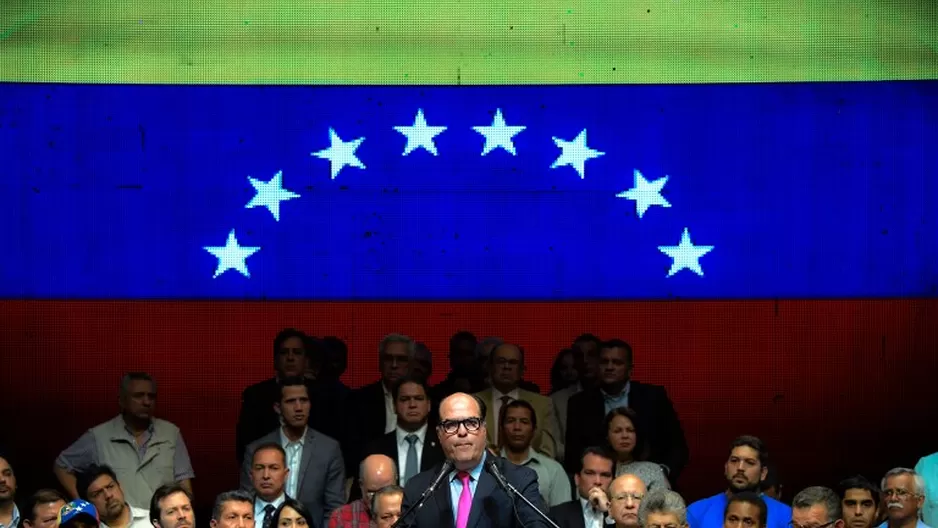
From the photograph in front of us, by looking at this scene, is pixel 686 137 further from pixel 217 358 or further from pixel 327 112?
pixel 217 358

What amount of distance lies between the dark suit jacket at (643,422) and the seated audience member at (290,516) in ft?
5.18

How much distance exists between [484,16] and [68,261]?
2.25 metres

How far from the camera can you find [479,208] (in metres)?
8.53

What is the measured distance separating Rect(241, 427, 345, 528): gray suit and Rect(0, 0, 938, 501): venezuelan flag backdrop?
1.02m

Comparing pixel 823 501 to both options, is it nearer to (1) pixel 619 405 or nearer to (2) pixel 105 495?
(1) pixel 619 405

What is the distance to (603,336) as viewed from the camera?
31.0 feet

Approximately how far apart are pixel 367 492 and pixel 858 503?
6.10 feet

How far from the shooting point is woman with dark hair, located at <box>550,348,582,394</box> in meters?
8.52

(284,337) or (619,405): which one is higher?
(284,337)

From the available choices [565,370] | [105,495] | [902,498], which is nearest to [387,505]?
[105,495]

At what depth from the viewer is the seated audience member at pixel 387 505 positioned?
664 cm

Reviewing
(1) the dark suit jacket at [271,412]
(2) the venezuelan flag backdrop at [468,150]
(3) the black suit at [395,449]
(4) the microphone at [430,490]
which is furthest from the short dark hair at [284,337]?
(4) the microphone at [430,490]

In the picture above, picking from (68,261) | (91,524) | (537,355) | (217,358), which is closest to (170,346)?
(217,358)

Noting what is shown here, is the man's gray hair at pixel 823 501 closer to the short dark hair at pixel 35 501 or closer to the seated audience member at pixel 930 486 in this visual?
the seated audience member at pixel 930 486
